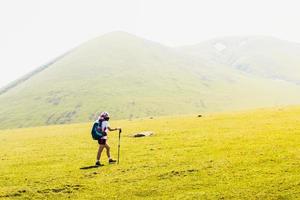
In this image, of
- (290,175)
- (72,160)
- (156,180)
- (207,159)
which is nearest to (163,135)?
(72,160)

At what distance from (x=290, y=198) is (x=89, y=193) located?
1277 cm

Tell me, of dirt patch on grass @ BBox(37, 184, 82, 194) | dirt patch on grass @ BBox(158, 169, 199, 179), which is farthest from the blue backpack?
dirt patch on grass @ BBox(158, 169, 199, 179)

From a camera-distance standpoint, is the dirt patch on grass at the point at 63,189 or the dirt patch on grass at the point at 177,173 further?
the dirt patch on grass at the point at 177,173

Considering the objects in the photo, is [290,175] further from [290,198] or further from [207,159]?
[207,159]

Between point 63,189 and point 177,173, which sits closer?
point 63,189

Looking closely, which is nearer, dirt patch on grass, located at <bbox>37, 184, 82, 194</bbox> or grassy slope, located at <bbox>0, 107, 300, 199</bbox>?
grassy slope, located at <bbox>0, 107, 300, 199</bbox>

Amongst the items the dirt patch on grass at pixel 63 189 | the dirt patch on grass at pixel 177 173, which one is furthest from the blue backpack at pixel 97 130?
the dirt patch on grass at pixel 177 173

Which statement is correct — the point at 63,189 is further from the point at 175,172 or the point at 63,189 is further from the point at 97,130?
the point at 175,172

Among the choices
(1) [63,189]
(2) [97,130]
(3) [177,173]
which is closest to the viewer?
(1) [63,189]

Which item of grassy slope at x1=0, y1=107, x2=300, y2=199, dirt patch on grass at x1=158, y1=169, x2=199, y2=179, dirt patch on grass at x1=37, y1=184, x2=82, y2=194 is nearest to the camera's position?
grassy slope at x1=0, y1=107, x2=300, y2=199

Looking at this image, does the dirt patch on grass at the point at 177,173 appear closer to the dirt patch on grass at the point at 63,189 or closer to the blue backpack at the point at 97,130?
the dirt patch on grass at the point at 63,189

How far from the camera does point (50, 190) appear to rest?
1185 inches

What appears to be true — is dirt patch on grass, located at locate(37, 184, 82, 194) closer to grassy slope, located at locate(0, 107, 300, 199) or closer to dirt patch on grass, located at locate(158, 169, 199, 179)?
grassy slope, located at locate(0, 107, 300, 199)

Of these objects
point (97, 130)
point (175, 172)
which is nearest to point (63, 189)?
point (97, 130)
